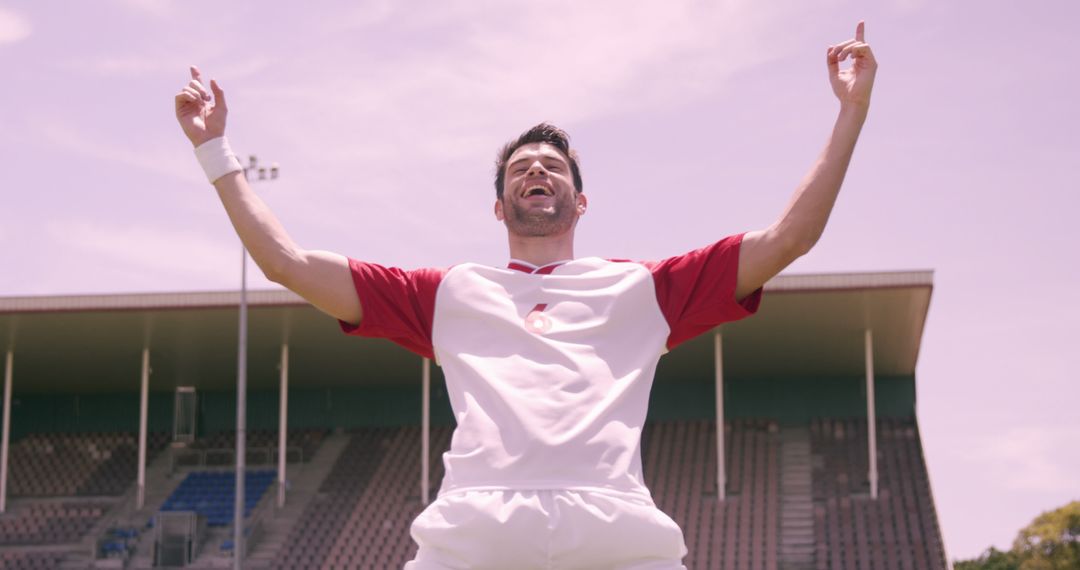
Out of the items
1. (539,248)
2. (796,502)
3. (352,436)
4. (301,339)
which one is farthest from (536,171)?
(352,436)

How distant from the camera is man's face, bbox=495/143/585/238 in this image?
4172 mm

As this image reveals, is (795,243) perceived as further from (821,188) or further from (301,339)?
(301,339)

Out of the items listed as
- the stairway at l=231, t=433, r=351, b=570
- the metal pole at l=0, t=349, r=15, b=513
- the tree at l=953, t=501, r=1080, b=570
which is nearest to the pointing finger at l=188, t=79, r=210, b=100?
the stairway at l=231, t=433, r=351, b=570

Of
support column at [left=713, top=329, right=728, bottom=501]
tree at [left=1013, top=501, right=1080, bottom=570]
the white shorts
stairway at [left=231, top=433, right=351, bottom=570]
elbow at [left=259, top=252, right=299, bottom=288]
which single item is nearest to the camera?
the white shorts

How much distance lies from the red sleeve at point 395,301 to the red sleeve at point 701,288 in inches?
25.3

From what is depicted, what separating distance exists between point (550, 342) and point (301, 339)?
27.0 m

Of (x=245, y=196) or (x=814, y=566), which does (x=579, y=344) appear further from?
(x=814, y=566)

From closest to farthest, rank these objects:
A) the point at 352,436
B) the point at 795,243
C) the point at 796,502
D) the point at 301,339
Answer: the point at 795,243
the point at 796,502
the point at 301,339
the point at 352,436

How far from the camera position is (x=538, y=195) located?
419cm

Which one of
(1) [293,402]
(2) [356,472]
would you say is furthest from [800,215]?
(1) [293,402]

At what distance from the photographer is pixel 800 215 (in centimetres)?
399

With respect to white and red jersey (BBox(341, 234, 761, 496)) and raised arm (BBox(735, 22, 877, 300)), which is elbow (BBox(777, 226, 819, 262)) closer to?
raised arm (BBox(735, 22, 877, 300))

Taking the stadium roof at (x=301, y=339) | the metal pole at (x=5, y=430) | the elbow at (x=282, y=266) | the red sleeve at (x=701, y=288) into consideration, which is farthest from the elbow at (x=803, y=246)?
the metal pole at (x=5, y=430)

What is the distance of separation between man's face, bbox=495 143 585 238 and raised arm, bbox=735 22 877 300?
0.52 m
